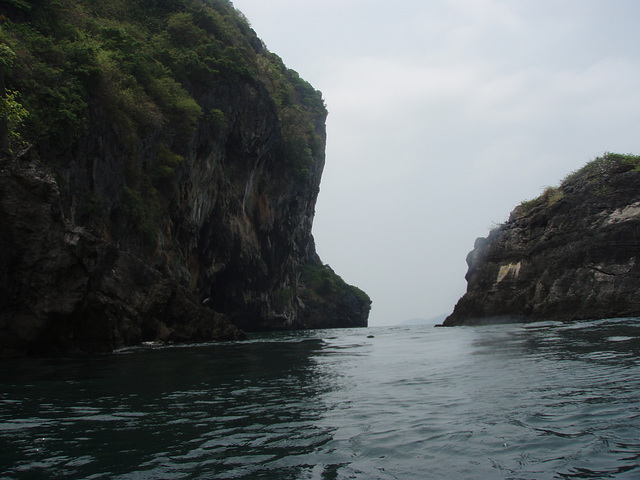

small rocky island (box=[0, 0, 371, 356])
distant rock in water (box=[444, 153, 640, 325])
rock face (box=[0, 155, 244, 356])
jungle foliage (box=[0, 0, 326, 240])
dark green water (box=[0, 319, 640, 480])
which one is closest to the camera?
dark green water (box=[0, 319, 640, 480])

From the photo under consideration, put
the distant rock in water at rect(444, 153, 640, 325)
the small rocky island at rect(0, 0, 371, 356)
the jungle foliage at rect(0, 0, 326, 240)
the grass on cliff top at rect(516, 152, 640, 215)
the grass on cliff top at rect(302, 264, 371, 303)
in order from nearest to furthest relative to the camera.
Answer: the small rocky island at rect(0, 0, 371, 356), the jungle foliage at rect(0, 0, 326, 240), the distant rock in water at rect(444, 153, 640, 325), the grass on cliff top at rect(516, 152, 640, 215), the grass on cliff top at rect(302, 264, 371, 303)

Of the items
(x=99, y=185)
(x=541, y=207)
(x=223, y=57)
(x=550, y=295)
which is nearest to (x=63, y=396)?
(x=99, y=185)

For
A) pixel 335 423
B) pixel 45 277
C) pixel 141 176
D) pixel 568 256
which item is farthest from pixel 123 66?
pixel 335 423

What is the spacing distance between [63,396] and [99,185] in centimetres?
1811

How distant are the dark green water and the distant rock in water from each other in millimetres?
16831

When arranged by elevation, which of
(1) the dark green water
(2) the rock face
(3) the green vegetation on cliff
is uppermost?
(3) the green vegetation on cliff

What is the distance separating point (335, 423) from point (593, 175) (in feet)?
98.3

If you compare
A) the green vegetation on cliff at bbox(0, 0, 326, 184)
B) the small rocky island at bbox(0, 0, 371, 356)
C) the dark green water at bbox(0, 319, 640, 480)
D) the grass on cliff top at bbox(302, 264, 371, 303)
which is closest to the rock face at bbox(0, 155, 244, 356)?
the small rocky island at bbox(0, 0, 371, 356)

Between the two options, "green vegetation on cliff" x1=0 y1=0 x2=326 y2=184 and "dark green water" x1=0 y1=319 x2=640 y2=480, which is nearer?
"dark green water" x1=0 y1=319 x2=640 y2=480

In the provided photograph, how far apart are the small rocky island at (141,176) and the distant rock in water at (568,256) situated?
16.4 metres

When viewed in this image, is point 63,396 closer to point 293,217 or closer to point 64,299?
point 64,299

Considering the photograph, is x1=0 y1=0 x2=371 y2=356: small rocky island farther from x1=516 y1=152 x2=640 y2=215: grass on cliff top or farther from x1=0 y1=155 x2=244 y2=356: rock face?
x1=516 y1=152 x2=640 y2=215: grass on cliff top

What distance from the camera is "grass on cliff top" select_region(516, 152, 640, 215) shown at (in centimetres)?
2917

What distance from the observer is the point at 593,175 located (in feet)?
99.5
